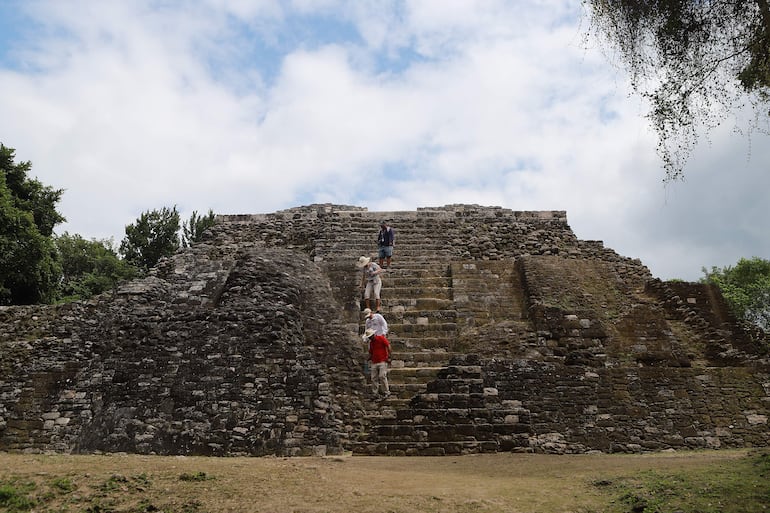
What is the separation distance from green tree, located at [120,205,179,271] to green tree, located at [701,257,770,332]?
24.6 m

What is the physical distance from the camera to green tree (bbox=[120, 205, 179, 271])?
27234mm

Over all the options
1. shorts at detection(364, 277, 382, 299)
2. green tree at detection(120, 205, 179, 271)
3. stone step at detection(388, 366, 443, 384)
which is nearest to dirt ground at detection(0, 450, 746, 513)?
stone step at detection(388, 366, 443, 384)

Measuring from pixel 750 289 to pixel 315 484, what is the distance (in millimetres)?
27205

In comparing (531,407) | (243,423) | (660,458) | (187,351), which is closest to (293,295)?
(187,351)

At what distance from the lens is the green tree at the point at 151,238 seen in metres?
27.2

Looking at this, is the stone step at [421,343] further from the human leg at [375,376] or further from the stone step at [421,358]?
the human leg at [375,376]

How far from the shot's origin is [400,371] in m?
10.3

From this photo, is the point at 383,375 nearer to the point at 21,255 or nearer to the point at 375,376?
the point at 375,376

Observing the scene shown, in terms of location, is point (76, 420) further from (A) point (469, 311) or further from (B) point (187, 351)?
(A) point (469, 311)

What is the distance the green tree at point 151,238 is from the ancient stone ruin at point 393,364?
47.0 feet

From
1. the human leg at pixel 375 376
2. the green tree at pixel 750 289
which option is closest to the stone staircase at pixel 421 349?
the human leg at pixel 375 376

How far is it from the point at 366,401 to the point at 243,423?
2.06 m

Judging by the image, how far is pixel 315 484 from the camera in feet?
19.2

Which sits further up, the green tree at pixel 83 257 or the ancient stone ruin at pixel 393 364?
the green tree at pixel 83 257
